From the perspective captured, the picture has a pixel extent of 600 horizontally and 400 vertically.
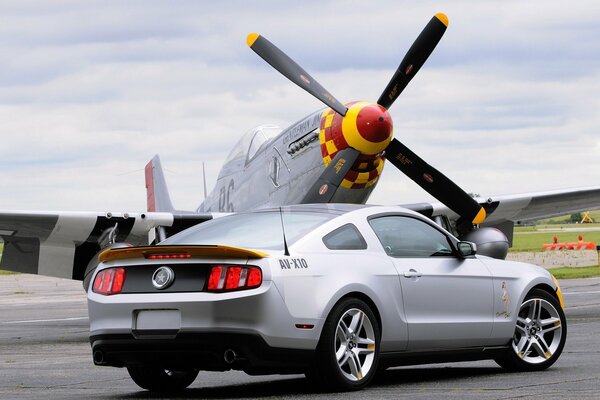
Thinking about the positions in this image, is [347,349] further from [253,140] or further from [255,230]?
[253,140]

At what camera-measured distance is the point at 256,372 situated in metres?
7.74

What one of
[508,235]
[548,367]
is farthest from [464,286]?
[508,235]

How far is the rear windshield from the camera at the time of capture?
835 cm

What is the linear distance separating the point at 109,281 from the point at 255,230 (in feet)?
3.78

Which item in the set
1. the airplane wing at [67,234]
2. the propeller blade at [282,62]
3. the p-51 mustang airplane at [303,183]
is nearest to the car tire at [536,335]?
the p-51 mustang airplane at [303,183]

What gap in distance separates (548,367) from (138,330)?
11.6 feet

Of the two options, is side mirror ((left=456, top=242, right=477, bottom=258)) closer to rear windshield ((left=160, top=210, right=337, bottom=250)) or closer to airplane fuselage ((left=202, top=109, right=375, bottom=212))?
rear windshield ((left=160, top=210, right=337, bottom=250))

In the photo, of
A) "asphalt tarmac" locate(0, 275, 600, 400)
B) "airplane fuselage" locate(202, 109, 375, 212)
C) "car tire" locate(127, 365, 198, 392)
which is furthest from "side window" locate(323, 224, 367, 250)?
"airplane fuselage" locate(202, 109, 375, 212)

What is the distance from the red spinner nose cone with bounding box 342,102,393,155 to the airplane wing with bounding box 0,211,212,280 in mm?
2926

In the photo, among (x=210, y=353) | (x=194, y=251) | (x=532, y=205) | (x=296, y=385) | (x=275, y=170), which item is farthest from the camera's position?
(x=532, y=205)

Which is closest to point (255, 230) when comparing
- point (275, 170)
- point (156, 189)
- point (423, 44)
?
point (423, 44)

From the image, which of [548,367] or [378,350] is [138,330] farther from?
[548,367]

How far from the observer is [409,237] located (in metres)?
9.06

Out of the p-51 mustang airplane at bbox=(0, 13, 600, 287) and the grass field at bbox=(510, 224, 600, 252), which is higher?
the p-51 mustang airplane at bbox=(0, 13, 600, 287)
